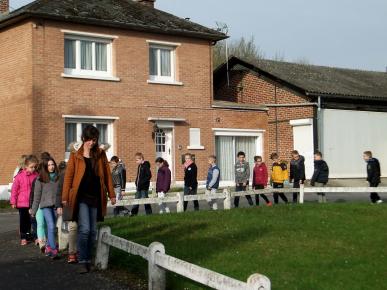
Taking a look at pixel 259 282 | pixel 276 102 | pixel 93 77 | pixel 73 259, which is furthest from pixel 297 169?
pixel 259 282

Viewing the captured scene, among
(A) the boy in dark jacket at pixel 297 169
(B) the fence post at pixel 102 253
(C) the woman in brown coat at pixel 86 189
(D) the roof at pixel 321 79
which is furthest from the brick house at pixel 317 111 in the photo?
(C) the woman in brown coat at pixel 86 189

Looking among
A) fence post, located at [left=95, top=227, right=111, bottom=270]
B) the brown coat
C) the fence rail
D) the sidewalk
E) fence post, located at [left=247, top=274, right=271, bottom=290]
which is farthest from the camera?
the fence rail

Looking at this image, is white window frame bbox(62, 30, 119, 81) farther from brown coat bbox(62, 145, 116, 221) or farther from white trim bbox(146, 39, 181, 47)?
brown coat bbox(62, 145, 116, 221)

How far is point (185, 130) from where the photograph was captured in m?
27.6

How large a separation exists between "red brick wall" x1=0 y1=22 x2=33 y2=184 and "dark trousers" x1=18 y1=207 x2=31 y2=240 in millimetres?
11142

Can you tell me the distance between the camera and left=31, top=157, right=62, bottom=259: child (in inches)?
439

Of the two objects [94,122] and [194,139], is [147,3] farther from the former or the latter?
[94,122]

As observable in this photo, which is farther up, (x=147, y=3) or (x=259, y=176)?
(x=147, y=3)

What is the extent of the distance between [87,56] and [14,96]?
9.89ft

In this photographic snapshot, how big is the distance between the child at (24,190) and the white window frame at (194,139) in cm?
1489

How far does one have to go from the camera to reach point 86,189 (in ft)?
31.2

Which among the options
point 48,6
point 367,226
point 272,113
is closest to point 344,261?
point 367,226

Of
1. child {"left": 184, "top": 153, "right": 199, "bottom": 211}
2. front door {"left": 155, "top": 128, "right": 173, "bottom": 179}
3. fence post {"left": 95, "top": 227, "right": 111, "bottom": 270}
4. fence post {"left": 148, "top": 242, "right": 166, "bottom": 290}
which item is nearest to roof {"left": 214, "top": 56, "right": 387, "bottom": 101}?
front door {"left": 155, "top": 128, "right": 173, "bottom": 179}

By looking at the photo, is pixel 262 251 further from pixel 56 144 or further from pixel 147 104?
pixel 147 104
